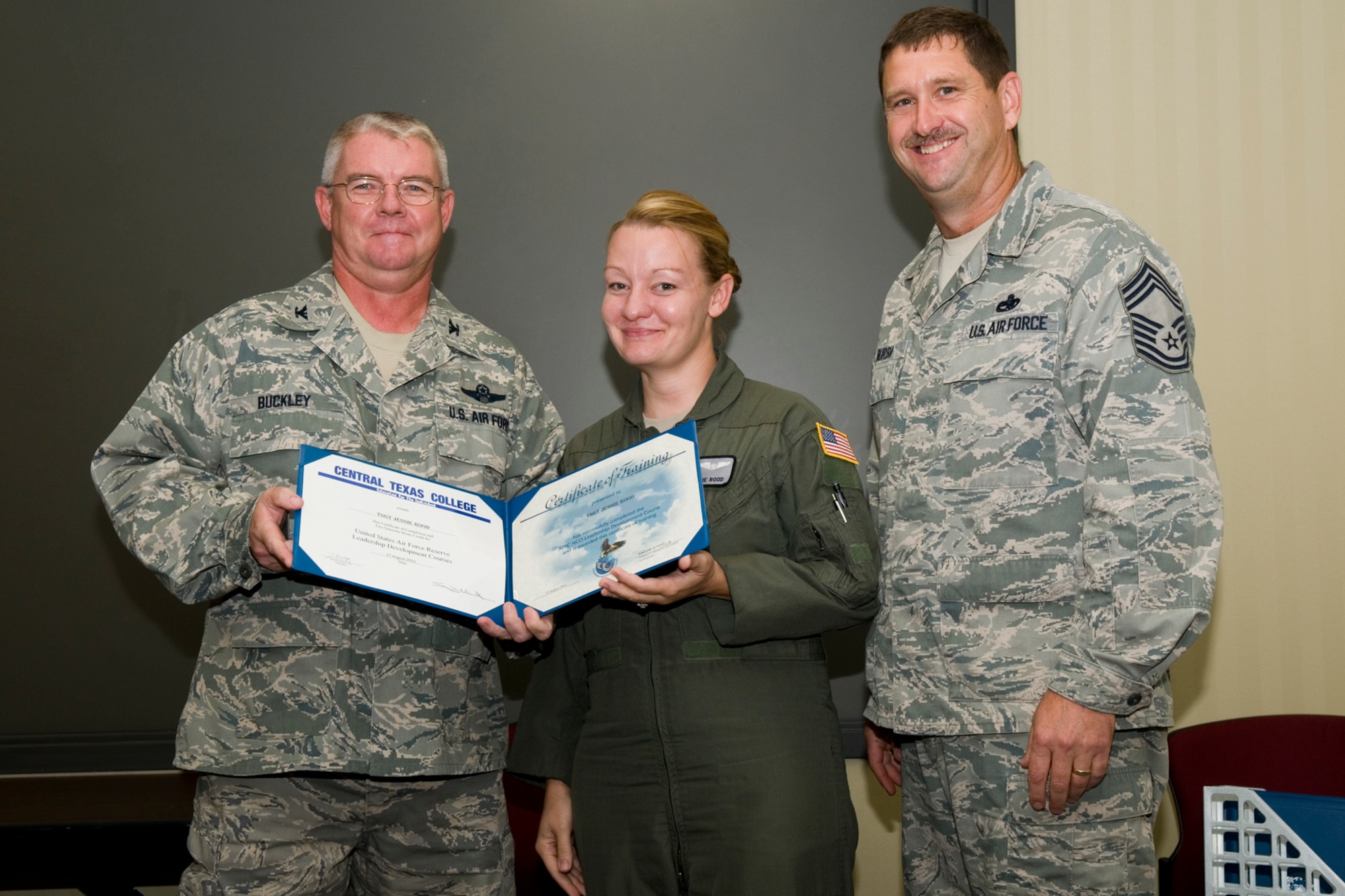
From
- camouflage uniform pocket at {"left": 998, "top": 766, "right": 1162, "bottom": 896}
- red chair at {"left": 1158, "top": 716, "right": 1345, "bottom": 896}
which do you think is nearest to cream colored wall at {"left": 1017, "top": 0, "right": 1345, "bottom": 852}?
red chair at {"left": 1158, "top": 716, "right": 1345, "bottom": 896}

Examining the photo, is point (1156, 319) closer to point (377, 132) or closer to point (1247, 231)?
point (377, 132)

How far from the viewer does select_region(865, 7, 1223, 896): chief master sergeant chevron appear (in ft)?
5.25

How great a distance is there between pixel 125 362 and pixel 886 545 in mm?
2600

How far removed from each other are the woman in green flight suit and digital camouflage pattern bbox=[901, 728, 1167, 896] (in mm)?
211

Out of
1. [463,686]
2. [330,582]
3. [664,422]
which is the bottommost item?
[463,686]

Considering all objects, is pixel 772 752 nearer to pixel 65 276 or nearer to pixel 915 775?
pixel 915 775

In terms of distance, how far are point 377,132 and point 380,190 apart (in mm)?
→ 141

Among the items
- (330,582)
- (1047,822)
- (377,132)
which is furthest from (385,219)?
(1047,822)

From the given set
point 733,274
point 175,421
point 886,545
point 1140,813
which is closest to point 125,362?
point 175,421

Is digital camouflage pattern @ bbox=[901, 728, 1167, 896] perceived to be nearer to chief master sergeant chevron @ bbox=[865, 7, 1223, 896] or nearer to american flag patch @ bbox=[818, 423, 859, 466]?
chief master sergeant chevron @ bbox=[865, 7, 1223, 896]

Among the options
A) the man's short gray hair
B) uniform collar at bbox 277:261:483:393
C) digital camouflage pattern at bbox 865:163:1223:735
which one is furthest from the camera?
the man's short gray hair

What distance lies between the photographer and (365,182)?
215cm

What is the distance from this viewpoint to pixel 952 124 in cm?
191

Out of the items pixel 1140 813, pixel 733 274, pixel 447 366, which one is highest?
pixel 733 274
